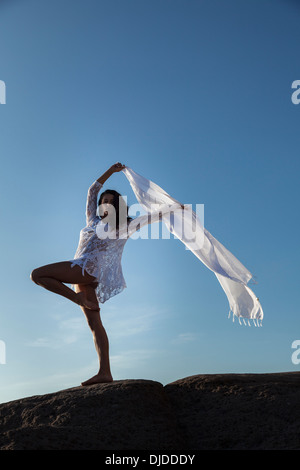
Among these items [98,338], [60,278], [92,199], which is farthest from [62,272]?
[92,199]

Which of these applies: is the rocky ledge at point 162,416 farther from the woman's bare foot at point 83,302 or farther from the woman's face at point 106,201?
the woman's face at point 106,201

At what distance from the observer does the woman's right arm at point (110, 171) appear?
21.9 feet

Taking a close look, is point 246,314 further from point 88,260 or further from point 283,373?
point 88,260

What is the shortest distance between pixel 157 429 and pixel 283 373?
2.23 meters

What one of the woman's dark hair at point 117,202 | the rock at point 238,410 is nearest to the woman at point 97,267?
the woman's dark hair at point 117,202

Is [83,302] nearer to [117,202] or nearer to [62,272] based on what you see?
[62,272]

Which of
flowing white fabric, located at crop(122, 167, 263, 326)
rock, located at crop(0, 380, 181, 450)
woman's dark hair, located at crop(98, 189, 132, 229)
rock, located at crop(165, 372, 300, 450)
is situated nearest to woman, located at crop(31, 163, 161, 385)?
woman's dark hair, located at crop(98, 189, 132, 229)

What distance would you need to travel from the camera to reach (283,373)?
6.40m

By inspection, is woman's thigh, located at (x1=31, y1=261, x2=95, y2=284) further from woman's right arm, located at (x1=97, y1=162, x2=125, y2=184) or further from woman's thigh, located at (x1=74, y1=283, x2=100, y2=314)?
woman's right arm, located at (x1=97, y1=162, x2=125, y2=184)

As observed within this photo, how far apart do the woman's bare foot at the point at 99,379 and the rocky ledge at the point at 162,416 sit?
0.25m

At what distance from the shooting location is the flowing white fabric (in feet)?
21.5
